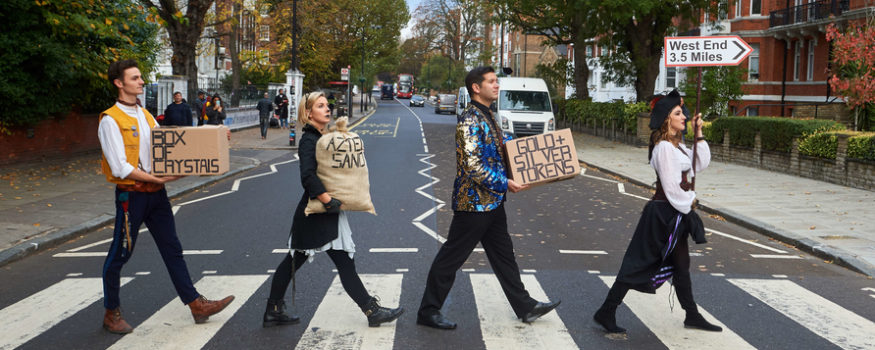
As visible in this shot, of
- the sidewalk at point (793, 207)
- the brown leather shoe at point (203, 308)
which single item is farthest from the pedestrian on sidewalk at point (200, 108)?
the brown leather shoe at point (203, 308)

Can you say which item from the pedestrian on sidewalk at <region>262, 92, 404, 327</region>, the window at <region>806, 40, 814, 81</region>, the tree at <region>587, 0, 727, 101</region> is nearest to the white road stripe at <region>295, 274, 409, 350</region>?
the pedestrian on sidewalk at <region>262, 92, 404, 327</region>

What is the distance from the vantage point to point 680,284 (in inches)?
215

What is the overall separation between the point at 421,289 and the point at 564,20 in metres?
25.1

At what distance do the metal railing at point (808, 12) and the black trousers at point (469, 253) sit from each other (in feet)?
102

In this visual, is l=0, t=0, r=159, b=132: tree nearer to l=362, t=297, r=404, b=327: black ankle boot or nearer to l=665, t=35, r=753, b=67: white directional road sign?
l=665, t=35, r=753, b=67: white directional road sign

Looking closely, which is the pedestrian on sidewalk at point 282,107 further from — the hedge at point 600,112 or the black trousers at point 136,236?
the black trousers at point 136,236

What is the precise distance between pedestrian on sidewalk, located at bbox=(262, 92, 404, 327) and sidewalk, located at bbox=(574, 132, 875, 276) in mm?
5270

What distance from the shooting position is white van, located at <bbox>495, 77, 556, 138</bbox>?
25969 mm

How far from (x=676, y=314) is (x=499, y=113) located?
20974 mm

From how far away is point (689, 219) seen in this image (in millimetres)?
5359

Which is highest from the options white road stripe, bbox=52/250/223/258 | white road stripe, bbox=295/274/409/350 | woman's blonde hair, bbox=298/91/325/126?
woman's blonde hair, bbox=298/91/325/126

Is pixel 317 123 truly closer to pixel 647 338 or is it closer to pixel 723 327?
pixel 647 338

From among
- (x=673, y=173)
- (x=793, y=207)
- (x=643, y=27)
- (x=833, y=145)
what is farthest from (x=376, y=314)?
(x=643, y=27)

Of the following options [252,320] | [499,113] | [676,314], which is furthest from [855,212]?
[499,113]
